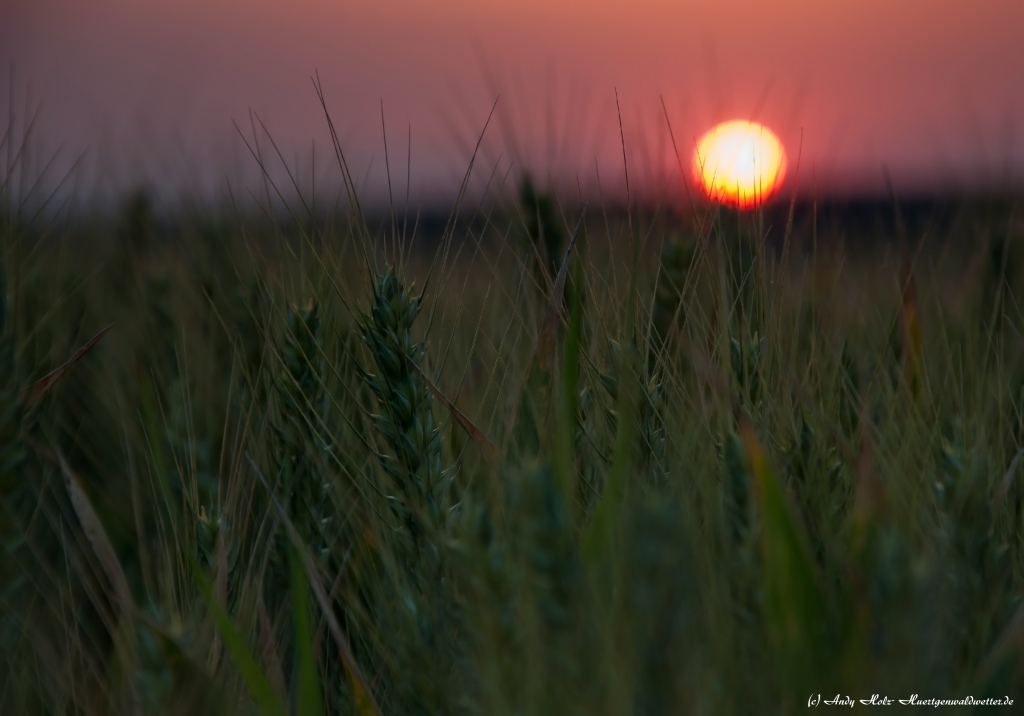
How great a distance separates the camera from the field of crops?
592 millimetres

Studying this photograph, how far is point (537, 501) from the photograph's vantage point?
564mm

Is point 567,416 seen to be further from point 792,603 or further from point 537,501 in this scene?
point 792,603

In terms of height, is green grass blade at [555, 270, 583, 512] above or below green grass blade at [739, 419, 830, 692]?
above

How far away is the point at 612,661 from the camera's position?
1.96 ft

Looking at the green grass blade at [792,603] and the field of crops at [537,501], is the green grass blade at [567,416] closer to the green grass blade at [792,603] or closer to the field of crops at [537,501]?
the field of crops at [537,501]

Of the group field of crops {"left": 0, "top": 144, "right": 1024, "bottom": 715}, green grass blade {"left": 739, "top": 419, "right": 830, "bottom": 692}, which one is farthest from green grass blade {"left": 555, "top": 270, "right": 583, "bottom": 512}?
green grass blade {"left": 739, "top": 419, "right": 830, "bottom": 692}

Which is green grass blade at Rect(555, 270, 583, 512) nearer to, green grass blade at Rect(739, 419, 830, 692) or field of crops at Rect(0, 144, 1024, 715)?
field of crops at Rect(0, 144, 1024, 715)

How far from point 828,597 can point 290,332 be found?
30.9 inches

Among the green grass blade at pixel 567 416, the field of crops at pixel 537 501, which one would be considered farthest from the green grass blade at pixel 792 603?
the green grass blade at pixel 567 416

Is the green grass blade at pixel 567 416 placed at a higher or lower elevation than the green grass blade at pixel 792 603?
higher

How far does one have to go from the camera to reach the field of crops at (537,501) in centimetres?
59

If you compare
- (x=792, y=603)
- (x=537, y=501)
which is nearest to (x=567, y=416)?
(x=537, y=501)

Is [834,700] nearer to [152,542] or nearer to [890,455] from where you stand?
[890,455]

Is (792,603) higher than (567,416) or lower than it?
lower
